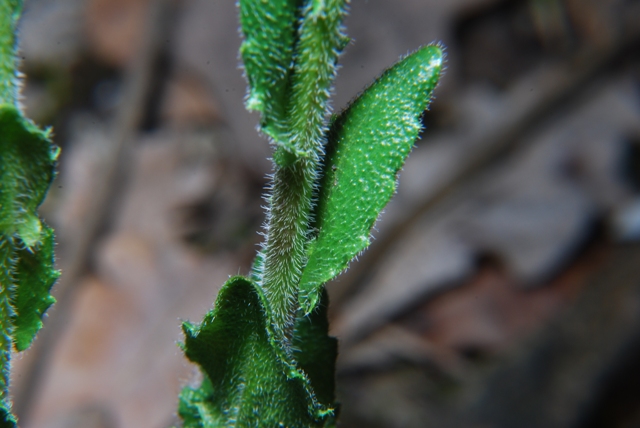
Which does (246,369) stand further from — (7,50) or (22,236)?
(7,50)

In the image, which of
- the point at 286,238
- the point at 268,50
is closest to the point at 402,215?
the point at 286,238

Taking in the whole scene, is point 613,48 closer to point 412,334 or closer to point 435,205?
point 435,205

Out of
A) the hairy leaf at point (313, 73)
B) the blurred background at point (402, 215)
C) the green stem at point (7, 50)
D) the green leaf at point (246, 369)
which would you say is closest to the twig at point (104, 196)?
the blurred background at point (402, 215)

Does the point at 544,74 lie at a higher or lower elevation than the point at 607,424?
higher

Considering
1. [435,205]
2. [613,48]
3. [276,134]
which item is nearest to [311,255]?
[276,134]

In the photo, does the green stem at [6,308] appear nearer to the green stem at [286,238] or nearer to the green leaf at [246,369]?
the green leaf at [246,369]

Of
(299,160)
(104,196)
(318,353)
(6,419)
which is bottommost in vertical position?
(6,419)
